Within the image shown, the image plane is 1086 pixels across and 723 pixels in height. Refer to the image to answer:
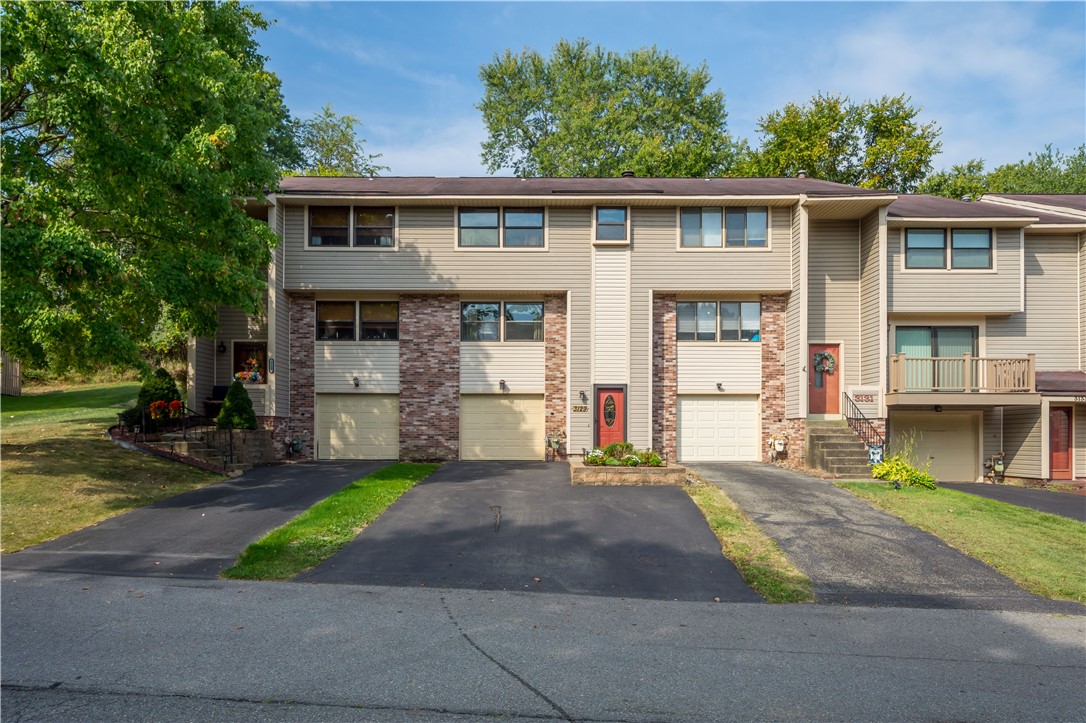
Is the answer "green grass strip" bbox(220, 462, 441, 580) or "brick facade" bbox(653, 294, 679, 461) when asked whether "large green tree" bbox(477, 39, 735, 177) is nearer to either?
"brick facade" bbox(653, 294, 679, 461)

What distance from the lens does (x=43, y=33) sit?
970 cm

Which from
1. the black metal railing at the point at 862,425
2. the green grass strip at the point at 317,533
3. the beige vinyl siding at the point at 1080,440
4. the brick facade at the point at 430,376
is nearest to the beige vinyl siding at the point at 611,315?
the brick facade at the point at 430,376

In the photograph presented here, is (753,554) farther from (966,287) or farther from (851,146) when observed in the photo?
(851,146)

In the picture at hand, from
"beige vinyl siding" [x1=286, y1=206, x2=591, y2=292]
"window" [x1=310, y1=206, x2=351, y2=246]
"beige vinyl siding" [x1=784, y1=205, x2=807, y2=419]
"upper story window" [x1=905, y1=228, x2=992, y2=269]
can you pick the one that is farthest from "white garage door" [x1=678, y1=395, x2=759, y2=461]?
"window" [x1=310, y1=206, x2=351, y2=246]

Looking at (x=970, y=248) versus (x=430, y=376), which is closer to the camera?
(x=970, y=248)

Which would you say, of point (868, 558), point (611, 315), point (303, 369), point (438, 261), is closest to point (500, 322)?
point (438, 261)

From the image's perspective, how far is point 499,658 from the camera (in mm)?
5340

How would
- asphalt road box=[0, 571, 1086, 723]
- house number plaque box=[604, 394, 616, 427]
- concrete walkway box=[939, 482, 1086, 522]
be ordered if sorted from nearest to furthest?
1. asphalt road box=[0, 571, 1086, 723]
2. concrete walkway box=[939, 482, 1086, 522]
3. house number plaque box=[604, 394, 616, 427]

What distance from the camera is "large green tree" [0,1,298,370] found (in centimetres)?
962

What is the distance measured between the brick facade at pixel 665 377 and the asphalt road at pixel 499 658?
10.7 m

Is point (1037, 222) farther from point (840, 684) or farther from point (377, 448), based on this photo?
point (377, 448)

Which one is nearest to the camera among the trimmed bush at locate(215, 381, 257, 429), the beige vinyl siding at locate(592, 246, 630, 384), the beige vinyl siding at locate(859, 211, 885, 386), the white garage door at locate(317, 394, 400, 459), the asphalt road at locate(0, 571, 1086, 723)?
the asphalt road at locate(0, 571, 1086, 723)

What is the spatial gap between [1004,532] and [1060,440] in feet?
31.8

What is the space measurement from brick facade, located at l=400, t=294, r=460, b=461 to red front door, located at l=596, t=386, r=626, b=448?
4040 mm
